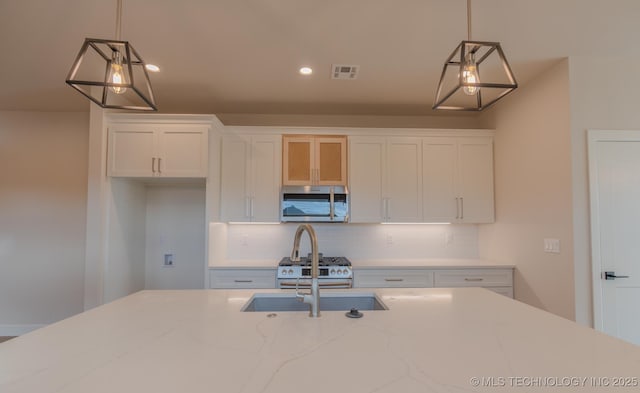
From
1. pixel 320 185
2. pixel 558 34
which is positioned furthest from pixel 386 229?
pixel 558 34

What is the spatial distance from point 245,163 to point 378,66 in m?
1.71

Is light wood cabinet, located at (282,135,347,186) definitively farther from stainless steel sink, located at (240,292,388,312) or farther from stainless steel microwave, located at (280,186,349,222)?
stainless steel sink, located at (240,292,388,312)

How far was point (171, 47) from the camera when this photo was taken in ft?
7.71

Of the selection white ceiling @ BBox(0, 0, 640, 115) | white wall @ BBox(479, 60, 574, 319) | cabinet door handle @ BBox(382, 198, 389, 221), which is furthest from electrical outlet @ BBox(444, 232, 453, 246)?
white ceiling @ BBox(0, 0, 640, 115)

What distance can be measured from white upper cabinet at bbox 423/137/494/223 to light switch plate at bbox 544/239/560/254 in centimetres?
82

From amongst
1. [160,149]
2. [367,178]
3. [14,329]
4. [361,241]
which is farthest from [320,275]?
[14,329]

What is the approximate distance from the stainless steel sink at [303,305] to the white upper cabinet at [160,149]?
68.1 inches

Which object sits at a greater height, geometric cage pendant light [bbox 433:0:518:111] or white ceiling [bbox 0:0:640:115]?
white ceiling [bbox 0:0:640:115]

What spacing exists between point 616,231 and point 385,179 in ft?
6.47

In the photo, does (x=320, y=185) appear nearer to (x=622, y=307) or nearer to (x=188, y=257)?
(x=188, y=257)

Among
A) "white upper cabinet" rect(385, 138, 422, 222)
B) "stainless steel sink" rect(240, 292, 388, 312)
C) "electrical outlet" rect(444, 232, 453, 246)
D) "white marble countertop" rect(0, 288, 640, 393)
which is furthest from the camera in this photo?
"electrical outlet" rect(444, 232, 453, 246)

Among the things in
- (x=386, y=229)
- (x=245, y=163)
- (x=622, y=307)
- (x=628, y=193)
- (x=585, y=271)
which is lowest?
(x=622, y=307)

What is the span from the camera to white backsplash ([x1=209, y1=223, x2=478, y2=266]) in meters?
3.65

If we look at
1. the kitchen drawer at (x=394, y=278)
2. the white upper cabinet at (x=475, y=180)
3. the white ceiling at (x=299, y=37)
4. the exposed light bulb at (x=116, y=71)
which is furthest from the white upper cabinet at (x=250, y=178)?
the white upper cabinet at (x=475, y=180)
